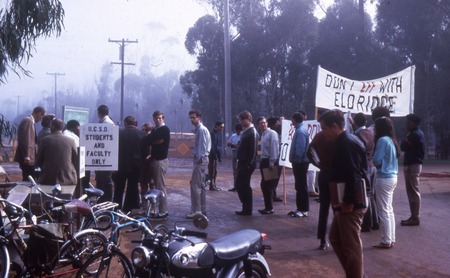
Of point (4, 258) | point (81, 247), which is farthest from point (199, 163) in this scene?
point (4, 258)

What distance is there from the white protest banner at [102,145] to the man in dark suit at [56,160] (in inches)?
41.4

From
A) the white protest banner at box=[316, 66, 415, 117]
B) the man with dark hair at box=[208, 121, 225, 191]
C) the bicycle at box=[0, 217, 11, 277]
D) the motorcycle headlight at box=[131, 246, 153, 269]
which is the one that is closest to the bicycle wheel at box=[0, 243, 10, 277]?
the bicycle at box=[0, 217, 11, 277]

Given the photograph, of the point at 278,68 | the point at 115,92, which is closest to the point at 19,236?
the point at 278,68

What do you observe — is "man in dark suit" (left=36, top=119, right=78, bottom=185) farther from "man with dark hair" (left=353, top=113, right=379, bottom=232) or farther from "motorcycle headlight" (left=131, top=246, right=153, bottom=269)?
"man with dark hair" (left=353, top=113, right=379, bottom=232)

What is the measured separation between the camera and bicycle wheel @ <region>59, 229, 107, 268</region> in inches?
263

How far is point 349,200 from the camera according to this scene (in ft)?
19.8

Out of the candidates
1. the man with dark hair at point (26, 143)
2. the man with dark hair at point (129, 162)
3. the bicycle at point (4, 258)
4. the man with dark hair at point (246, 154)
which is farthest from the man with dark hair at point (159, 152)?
the bicycle at point (4, 258)

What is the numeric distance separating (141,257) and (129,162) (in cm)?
668

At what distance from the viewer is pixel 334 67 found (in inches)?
1626

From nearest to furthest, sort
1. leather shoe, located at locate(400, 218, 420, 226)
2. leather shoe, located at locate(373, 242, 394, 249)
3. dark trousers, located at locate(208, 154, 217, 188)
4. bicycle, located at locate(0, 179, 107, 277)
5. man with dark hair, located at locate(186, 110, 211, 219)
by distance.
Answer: bicycle, located at locate(0, 179, 107, 277) → leather shoe, located at locate(373, 242, 394, 249) → leather shoe, located at locate(400, 218, 420, 226) → man with dark hair, located at locate(186, 110, 211, 219) → dark trousers, located at locate(208, 154, 217, 188)

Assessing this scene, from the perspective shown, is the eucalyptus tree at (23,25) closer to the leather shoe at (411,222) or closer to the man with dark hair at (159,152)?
the man with dark hair at (159,152)

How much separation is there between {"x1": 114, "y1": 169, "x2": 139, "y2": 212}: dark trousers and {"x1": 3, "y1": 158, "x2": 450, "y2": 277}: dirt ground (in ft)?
2.67

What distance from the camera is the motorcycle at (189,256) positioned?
4988mm

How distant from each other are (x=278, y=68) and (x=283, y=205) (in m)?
33.1
